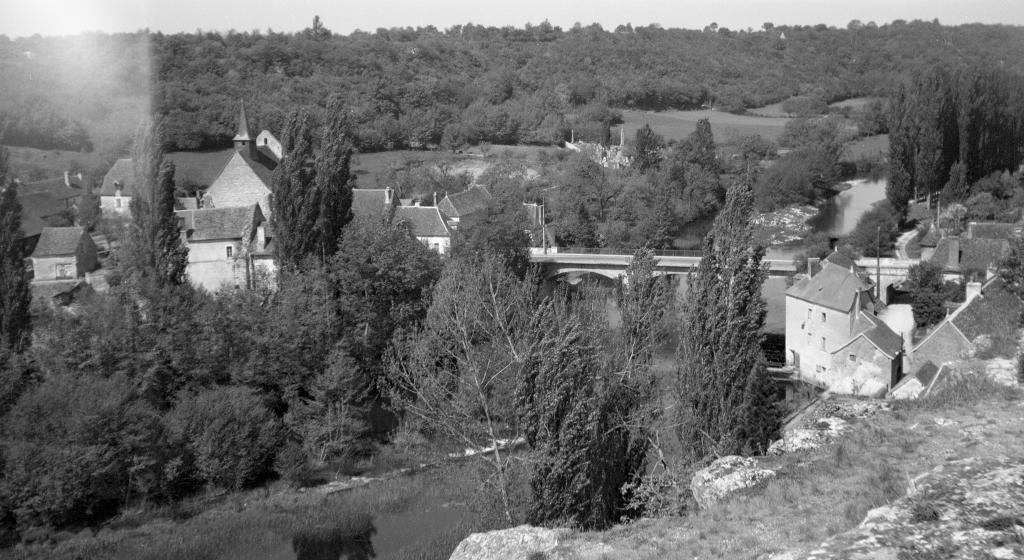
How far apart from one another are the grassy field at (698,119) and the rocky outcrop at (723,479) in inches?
2668

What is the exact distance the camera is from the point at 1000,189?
47.8 m

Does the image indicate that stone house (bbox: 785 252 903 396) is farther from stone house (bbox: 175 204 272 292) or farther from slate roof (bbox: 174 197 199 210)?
slate roof (bbox: 174 197 199 210)

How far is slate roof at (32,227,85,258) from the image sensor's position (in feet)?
111

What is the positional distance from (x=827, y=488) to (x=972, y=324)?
16.1 metres

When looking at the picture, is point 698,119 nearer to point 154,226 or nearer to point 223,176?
point 223,176

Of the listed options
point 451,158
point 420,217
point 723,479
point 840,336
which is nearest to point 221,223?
point 420,217

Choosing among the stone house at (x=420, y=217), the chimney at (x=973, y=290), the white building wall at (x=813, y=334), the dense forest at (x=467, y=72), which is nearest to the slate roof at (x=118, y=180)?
the dense forest at (x=467, y=72)

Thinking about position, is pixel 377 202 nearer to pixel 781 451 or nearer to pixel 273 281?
pixel 273 281

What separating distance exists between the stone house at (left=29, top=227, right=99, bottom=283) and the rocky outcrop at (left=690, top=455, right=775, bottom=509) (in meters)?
28.8

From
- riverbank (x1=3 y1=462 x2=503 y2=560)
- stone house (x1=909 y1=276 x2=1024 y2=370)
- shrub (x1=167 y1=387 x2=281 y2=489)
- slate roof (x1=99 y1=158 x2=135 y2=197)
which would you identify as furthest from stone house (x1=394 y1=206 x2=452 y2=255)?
slate roof (x1=99 y1=158 x2=135 y2=197)

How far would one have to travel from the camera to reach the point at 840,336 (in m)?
28.2

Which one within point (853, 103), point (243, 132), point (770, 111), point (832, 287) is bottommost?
point (832, 287)

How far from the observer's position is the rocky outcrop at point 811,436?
13.5 meters

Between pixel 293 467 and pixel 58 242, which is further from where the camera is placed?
pixel 58 242
